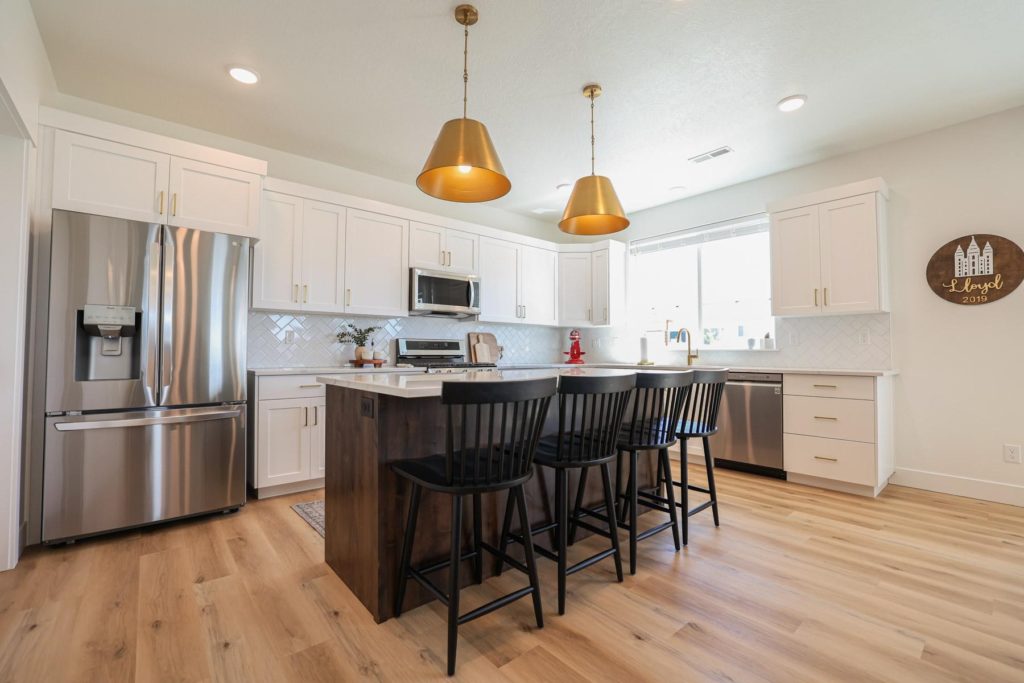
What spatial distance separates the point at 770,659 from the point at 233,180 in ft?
12.2

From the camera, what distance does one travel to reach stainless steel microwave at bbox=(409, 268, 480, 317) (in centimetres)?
414

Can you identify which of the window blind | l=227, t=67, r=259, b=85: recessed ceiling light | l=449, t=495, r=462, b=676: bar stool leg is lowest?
l=449, t=495, r=462, b=676: bar stool leg

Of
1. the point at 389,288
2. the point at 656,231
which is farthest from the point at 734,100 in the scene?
the point at 389,288

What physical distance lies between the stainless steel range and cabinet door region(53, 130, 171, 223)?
2.12m

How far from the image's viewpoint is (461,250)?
14.9ft

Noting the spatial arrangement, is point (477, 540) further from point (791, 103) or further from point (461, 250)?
point (791, 103)

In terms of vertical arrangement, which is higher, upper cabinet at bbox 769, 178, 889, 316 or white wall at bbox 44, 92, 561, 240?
white wall at bbox 44, 92, 561, 240

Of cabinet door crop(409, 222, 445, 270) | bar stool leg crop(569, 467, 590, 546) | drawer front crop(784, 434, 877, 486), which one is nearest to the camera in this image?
bar stool leg crop(569, 467, 590, 546)

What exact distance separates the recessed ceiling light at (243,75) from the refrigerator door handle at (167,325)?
40.4 inches

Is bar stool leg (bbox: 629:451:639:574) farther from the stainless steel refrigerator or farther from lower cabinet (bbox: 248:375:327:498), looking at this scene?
the stainless steel refrigerator

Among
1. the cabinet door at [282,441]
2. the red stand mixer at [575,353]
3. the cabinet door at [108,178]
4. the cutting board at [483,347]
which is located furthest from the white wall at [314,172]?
the cabinet door at [282,441]

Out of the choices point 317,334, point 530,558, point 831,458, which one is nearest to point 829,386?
point 831,458

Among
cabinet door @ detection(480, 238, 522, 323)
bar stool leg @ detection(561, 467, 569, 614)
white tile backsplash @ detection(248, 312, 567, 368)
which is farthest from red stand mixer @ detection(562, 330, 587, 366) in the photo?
bar stool leg @ detection(561, 467, 569, 614)

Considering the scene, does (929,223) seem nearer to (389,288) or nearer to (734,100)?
(734,100)
